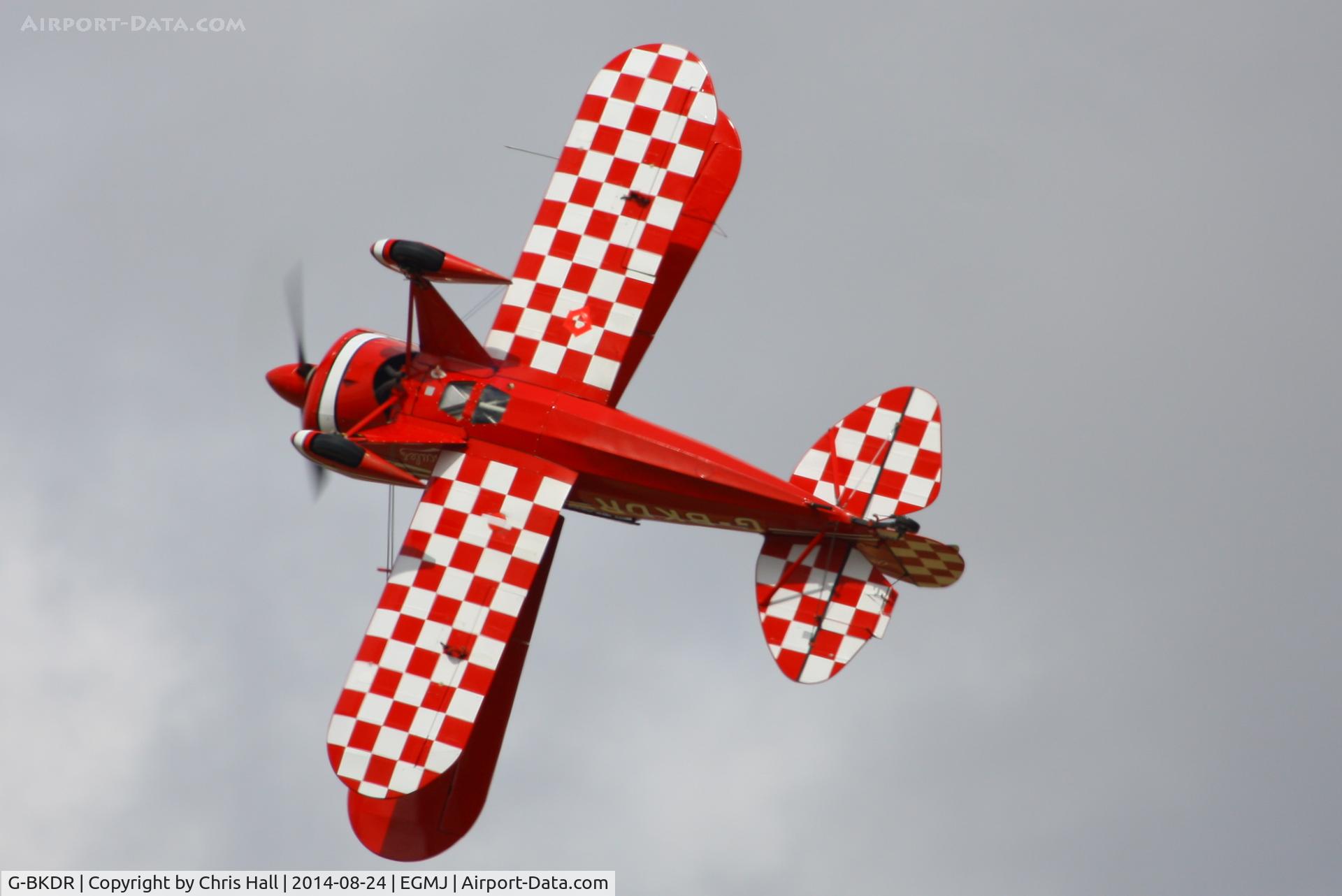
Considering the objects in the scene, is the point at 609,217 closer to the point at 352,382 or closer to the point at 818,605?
the point at 352,382

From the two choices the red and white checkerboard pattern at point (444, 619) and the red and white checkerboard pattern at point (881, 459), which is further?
the red and white checkerboard pattern at point (881, 459)

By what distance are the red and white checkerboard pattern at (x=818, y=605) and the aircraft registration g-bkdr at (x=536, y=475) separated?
0.02 meters

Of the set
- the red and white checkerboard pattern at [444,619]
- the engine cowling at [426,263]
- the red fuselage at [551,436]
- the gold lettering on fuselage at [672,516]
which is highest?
the engine cowling at [426,263]

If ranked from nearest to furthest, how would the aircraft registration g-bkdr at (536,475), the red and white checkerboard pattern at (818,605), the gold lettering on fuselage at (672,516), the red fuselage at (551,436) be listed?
the aircraft registration g-bkdr at (536,475) → the red fuselage at (551,436) → the red and white checkerboard pattern at (818,605) → the gold lettering on fuselage at (672,516)

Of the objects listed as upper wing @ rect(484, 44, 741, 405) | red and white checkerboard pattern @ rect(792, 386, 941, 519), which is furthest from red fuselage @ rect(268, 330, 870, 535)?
upper wing @ rect(484, 44, 741, 405)

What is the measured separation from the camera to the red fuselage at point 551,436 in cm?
2444

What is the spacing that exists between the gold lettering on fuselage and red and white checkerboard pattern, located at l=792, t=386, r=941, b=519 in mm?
757

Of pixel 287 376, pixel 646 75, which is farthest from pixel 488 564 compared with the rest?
pixel 646 75

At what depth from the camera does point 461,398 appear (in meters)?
24.8

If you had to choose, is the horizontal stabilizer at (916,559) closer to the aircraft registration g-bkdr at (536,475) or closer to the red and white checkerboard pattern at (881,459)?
the aircraft registration g-bkdr at (536,475)

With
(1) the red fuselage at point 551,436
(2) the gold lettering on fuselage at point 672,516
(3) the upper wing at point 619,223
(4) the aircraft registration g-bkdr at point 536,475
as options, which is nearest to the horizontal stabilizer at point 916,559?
(4) the aircraft registration g-bkdr at point 536,475

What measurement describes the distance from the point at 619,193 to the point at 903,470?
467 centimetres

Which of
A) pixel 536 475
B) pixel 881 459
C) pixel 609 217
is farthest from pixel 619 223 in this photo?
pixel 881 459

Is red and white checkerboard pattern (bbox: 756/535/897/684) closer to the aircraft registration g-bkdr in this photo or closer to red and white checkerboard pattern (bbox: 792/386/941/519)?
the aircraft registration g-bkdr
